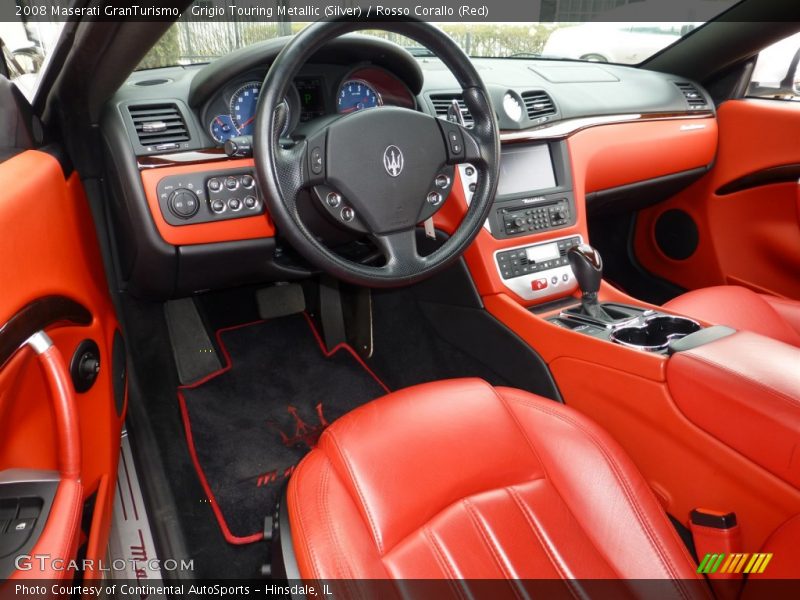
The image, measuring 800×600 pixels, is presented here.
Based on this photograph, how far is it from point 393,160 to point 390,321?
979 mm

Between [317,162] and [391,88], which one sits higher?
[391,88]

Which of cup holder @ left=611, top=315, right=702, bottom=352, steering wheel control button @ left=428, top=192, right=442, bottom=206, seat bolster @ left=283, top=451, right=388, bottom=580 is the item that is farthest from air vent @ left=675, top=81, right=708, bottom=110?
seat bolster @ left=283, top=451, right=388, bottom=580

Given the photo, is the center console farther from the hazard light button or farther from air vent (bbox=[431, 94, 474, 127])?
air vent (bbox=[431, 94, 474, 127])

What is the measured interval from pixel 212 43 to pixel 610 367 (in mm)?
1244

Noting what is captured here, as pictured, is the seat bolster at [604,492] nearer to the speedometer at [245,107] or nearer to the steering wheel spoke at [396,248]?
the steering wheel spoke at [396,248]

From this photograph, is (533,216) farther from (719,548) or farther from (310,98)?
(719,548)

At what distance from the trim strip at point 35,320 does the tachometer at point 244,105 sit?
0.56 m

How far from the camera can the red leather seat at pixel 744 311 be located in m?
1.59

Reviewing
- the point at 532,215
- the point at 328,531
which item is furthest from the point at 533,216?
the point at 328,531

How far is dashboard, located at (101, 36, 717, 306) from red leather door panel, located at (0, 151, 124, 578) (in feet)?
0.59

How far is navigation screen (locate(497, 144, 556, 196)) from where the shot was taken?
5.74 ft

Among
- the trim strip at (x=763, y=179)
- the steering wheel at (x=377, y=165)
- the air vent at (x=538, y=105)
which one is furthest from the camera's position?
the trim strip at (x=763, y=179)

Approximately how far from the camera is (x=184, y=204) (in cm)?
137

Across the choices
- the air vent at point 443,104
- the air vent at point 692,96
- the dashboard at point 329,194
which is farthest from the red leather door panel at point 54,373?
the air vent at point 692,96
